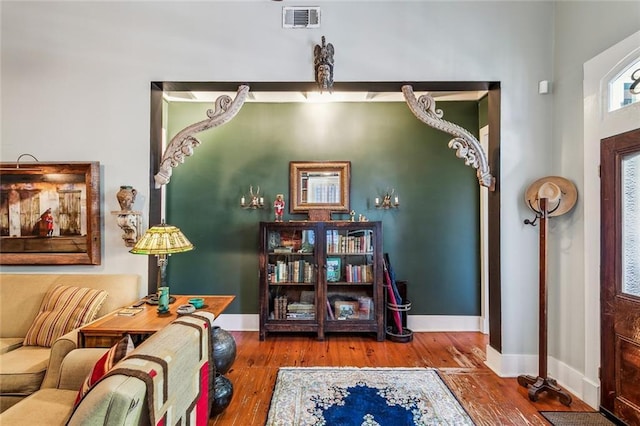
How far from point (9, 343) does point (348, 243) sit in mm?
3077

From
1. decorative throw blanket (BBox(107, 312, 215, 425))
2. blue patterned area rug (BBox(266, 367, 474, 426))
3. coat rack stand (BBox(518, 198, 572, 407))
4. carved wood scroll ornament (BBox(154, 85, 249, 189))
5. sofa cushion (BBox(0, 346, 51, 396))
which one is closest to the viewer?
decorative throw blanket (BBox(107, 312, 215, 425))

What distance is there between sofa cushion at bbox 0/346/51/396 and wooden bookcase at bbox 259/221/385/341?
201cm

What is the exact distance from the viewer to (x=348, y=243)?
12.2 feet

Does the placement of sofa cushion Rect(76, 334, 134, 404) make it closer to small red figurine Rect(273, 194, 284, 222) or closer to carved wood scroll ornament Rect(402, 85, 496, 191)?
small red figurine Rect(273, 194, 284, 222)

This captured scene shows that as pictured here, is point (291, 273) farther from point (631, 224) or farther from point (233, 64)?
point (631, 224)

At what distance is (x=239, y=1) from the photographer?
277 cm

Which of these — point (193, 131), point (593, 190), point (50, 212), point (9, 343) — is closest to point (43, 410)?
point (9, 343)

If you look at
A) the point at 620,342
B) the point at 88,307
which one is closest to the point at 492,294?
the point at 620,342

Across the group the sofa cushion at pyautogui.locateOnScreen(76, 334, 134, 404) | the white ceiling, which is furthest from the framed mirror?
the sofa cushion at pyautogui.locateOnScreen(76, 334, 134, 404)

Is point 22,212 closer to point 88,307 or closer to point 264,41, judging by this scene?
point 88,307

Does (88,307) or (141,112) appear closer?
(88,307)

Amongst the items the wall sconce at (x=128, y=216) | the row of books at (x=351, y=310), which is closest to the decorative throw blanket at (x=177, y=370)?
the wall sconce at (x=128, y=216)

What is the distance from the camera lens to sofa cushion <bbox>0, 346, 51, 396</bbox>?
6.24 feet

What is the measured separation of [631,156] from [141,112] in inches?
149
